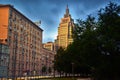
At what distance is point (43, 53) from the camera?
526 feet

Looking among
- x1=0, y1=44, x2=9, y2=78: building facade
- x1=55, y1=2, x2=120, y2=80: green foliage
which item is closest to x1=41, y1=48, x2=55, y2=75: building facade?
x1=0, y1=44, x2=9, y2=78: building facade

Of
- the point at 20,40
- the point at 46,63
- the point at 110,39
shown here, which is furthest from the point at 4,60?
the point at 46,63

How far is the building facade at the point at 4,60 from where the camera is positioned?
301 ft

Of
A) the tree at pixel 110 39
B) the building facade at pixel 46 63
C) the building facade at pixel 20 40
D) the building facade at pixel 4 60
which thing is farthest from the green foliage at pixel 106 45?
the building facade at pixel 46 63

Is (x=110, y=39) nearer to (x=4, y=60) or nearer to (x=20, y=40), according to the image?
(x=4, y=60)

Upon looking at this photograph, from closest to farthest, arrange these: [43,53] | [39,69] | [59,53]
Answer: [59,53], [39,69], [43,53]

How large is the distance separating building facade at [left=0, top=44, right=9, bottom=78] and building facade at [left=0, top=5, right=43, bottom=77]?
2.67 metres

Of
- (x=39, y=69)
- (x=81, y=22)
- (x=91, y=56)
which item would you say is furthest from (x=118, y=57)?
(x=39, y=69)

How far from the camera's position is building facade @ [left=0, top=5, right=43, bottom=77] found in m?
100

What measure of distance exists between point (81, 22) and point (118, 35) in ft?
68.0

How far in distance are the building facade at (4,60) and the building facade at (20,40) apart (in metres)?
2.67

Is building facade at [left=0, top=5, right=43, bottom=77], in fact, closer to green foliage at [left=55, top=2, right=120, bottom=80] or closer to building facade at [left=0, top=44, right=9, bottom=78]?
building facade at [left=0, top=44, right=9, bottom=78]

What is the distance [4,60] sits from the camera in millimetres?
94500

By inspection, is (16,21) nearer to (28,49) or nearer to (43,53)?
(28,49)
